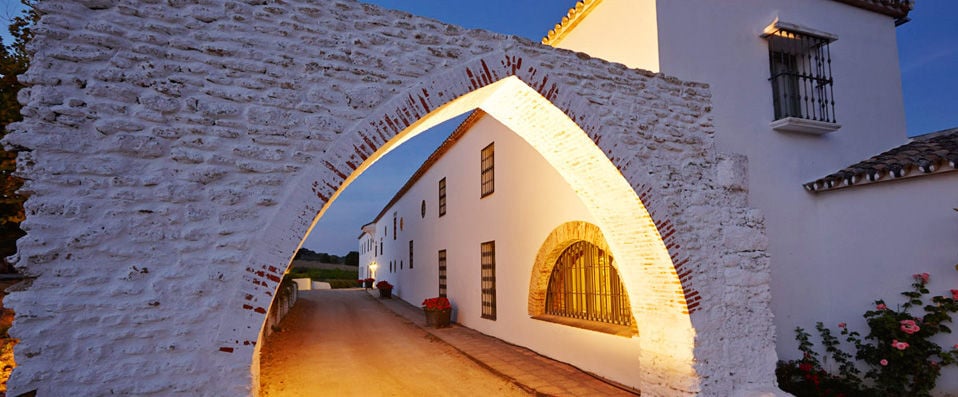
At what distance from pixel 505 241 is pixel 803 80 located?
5.13 meters

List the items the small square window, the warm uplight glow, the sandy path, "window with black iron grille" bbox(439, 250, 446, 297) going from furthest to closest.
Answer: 1. "window with black iron grille" bbox(439, 250, 446, 297)
2. the small square window
3. the sandy path
4. the warm uplight glow

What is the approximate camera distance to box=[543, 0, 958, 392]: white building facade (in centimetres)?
588

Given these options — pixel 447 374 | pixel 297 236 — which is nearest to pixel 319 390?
pixel 447 374

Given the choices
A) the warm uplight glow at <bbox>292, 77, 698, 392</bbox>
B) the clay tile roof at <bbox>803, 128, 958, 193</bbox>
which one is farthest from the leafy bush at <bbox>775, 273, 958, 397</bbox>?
the warm uplight glow at <bbox>292, 77, 698, 392</bbox>

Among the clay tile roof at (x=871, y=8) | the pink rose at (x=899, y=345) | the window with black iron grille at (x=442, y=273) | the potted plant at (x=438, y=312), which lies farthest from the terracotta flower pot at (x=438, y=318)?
the pink rose at (x=899, y=345)

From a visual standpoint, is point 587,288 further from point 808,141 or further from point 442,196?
point 442,196

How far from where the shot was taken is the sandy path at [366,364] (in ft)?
20.5

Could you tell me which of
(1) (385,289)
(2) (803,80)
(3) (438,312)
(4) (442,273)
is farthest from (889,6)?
(1) (385,289)

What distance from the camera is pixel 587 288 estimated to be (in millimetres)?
6965

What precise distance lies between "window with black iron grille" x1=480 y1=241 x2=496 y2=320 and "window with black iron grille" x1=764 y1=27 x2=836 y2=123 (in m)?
5.30

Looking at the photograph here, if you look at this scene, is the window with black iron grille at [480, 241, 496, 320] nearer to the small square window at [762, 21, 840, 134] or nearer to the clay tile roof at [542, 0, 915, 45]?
the clay tile roof at [542, 0, 915, 45]

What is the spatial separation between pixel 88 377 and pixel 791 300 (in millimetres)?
6942

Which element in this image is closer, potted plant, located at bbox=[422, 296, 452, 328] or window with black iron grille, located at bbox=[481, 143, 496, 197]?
window with black iron grille, located at bbox=[481, 143, 496, 197]

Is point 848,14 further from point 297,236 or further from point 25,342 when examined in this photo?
point 25,342
